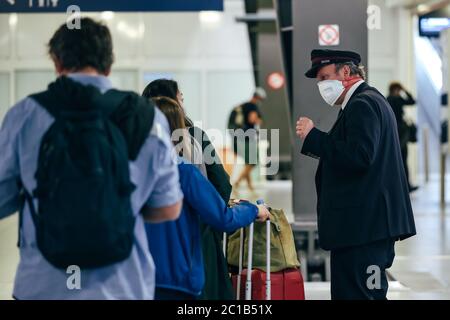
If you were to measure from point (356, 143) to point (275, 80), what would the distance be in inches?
636

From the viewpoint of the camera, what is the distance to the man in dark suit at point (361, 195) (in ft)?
14.0

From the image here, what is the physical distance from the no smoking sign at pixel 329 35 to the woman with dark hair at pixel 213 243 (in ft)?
11.8

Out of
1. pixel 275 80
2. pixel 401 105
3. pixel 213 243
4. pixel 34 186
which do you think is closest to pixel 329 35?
pixel 213 243

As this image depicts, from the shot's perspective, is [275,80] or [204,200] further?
[275,80]

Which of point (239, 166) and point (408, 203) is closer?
point (408, 203)

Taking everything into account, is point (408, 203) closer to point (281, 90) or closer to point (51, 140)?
point (51, 140)

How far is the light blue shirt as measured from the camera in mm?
2840

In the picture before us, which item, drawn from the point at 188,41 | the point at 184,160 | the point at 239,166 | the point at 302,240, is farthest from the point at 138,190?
the point at 188,41

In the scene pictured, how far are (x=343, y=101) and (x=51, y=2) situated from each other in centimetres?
359

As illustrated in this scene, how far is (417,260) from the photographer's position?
343 inches

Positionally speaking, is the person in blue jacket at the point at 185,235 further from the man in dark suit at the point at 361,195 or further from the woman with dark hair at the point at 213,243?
the man in dark suit at the point at 361,195

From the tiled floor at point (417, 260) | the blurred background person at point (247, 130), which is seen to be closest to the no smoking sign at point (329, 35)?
the tiled floor at point (417, 260)

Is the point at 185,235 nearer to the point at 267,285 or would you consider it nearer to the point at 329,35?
the point at 267,285

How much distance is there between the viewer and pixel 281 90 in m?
20.5
